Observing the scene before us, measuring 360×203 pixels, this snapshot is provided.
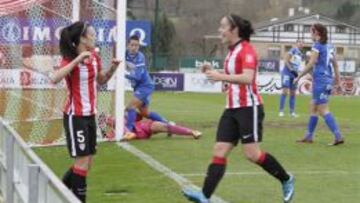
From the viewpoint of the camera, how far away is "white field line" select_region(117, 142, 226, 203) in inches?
359

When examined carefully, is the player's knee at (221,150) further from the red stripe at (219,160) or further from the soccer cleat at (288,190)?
the soccer cleat at (288,190)

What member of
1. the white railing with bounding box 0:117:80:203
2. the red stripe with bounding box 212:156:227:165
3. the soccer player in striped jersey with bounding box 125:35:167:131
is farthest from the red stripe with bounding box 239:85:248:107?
the soccer player in striped jersey with bounding box 125:35:167:131

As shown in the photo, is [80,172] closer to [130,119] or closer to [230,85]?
[230,85]

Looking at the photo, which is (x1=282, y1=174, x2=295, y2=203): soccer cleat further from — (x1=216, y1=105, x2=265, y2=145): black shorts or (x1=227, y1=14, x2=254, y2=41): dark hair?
(x1=227, y1=14, x2=254, y2=41): dark hair

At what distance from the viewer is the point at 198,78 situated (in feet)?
155

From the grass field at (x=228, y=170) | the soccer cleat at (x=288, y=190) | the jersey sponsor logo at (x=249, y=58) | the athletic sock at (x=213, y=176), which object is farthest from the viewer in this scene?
the grass field at (x=228, y=170)

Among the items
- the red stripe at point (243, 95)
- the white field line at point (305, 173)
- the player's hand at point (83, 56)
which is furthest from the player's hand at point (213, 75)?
the white field line at point (305, 173)

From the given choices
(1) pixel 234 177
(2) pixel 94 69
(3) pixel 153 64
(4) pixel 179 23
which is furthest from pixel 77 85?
(4) pixel 179 23

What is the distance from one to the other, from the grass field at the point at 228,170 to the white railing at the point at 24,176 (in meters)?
1.08

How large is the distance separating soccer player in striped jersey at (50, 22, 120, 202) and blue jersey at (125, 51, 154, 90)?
22.0ft

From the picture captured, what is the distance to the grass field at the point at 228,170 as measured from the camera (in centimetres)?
862

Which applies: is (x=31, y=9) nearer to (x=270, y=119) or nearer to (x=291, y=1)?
(x=270, y=119)

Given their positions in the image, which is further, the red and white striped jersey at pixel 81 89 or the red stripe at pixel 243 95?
the red stripe at pixel 243 95

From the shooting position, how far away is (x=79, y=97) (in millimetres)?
7430
